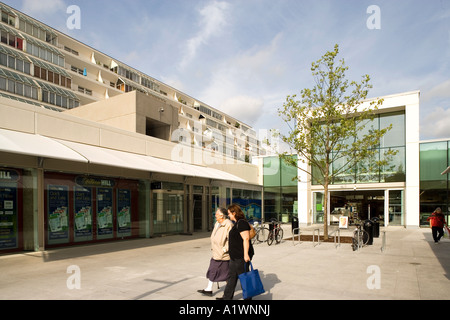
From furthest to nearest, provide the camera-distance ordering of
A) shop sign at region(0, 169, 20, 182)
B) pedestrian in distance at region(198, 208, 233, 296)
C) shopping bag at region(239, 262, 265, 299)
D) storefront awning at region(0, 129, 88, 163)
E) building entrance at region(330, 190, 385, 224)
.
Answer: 1. building entrance at region(330, 190, 385, 224)
2. shop sign at region(0, 169, 20, 182)
3. storefront awning at region(0, 129, 88, 163)
4. pedestrian in distance at region(198, 208, 233, 296)
5. shopping bag at region(239, 262, 265, 299)

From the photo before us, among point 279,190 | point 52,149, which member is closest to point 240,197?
point 279,190

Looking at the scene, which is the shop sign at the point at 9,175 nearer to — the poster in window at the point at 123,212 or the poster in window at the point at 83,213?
the poster in window at the point at 83,213

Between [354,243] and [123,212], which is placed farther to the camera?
[123,212]

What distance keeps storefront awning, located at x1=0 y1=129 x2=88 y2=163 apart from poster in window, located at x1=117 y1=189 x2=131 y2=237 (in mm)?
4336

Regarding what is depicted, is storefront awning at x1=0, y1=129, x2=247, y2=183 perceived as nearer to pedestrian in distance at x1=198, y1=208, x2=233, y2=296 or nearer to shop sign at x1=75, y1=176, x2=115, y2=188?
shop sign at x1=75, y1=176, x2=115, y2=188

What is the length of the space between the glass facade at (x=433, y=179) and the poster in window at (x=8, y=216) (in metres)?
20.5

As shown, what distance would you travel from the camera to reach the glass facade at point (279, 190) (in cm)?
2539

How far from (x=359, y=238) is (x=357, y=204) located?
11.9m

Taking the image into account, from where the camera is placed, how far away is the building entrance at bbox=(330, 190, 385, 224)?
2203 cm

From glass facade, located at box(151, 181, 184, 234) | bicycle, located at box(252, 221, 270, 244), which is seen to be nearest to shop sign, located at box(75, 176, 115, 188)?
glass facade, located at box(151, 181, 184, 234)

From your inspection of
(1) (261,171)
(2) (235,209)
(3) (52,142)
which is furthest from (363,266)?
(1) (261,171)

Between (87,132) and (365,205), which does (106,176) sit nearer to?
(87,132)

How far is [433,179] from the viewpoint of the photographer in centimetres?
2005

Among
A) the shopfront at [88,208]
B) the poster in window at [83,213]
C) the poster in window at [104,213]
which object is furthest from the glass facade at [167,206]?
the poster in window at [83,213]
